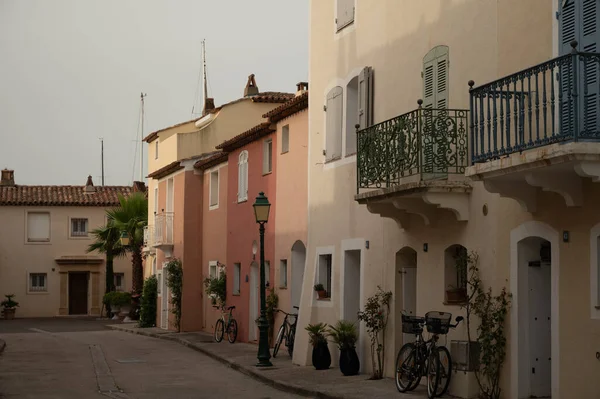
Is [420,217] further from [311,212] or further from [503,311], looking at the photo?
[311,212]

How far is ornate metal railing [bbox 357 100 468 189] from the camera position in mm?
16500

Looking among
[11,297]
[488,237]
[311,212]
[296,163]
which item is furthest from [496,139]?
[11,297]

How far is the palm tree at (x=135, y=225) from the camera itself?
50.2 meters

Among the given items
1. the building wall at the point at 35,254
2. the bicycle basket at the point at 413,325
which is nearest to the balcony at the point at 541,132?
the bicycle basket at the point at 413,325

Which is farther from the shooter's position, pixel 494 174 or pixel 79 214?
pixel 79 214

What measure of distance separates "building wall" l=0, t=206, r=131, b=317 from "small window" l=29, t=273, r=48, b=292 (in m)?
0.20

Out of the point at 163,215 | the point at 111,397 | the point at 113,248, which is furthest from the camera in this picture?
the point at 113,248

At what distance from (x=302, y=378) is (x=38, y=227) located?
1862 inches

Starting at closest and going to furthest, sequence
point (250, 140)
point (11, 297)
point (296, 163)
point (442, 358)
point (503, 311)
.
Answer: point (503, 311) < point (442, 358) < point (296, 163) < point (250, 140) < point (11, 297)

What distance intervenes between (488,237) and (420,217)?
2.70m

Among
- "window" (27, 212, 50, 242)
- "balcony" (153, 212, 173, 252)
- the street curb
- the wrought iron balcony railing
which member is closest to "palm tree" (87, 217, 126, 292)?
"window" (27, 212, 50, 242)

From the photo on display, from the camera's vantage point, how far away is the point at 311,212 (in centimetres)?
2450

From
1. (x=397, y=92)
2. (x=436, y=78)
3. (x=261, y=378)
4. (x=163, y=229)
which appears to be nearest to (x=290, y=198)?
(x=261, y=378)

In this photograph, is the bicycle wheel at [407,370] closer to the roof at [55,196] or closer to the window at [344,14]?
the window at [344,14]
